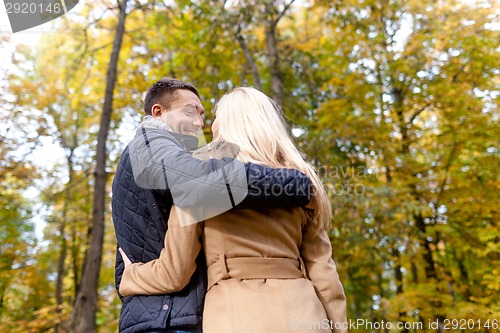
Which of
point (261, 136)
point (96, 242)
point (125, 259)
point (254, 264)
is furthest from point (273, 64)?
point (254, 264)

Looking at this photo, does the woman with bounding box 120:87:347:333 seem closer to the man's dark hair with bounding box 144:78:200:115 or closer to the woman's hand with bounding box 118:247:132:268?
the woman's hand with bounding box 118:247:132:268

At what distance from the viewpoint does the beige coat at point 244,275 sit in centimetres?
134

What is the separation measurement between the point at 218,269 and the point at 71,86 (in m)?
8.96

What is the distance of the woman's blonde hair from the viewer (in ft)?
4.95

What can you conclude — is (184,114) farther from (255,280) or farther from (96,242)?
(96,242)

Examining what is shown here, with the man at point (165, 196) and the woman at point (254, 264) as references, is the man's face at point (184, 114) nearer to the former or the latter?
the man at point (165, 196)

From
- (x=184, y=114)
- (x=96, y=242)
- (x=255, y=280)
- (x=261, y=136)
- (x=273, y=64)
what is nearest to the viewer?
(x=255, y=280)

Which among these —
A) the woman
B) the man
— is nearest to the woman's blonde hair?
the woman

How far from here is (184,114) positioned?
1.85 m

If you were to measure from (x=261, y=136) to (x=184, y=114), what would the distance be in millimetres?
461

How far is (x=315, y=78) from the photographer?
940 centimetres

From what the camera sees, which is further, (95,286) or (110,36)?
(110,36)

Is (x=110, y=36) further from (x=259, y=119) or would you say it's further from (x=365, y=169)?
(x=259, y=119)

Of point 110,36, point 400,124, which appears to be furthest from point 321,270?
point 110,36
